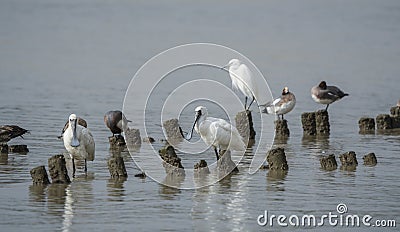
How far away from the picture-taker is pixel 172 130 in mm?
16234

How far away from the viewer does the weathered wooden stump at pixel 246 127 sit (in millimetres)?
16188

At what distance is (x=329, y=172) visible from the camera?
1341cm

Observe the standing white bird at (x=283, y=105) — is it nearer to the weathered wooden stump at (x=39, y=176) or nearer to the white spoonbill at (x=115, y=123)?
the white spoonbill at (x=115, y=123)

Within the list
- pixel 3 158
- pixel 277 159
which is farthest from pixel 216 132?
pixel 3 158

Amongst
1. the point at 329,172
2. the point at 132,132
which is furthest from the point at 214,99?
the point at 329,172

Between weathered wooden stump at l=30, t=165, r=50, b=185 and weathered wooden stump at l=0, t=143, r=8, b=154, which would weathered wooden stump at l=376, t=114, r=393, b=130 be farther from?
weathered wooden stump at l=30, t=165, r=50, b=185

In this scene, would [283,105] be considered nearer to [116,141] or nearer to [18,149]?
[116,141]

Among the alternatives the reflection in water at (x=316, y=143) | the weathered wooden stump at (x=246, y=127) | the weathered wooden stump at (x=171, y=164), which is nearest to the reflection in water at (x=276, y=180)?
the weathered wooden stump at (x=171, y=164)

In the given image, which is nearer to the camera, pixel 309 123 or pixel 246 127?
pixel 246 127

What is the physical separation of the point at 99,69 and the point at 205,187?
15.1 m

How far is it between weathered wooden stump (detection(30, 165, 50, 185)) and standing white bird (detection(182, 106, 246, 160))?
2787 millimetres

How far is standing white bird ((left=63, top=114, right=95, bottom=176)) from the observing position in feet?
43.2

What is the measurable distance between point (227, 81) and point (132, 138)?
866 cm

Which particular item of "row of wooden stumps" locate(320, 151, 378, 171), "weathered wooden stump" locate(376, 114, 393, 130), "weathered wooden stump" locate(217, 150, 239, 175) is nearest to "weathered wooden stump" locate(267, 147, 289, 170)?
"weathered wooden stump" locate(217, 150, 239, 175)
